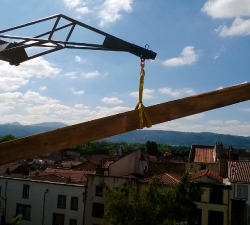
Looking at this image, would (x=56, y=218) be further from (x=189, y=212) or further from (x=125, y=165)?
(x=189, y=212)

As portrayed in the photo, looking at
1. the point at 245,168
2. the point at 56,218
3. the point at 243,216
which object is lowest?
the point at 56,218

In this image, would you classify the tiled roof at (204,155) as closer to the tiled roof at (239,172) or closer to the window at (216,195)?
the tiled roof at (239,172)

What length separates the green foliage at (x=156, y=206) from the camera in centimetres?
1591

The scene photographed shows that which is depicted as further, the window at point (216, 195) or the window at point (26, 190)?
the window at point (26, 190)

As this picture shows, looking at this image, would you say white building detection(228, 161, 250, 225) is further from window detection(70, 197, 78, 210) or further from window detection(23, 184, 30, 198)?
window detection(23, 184, 30, 198)

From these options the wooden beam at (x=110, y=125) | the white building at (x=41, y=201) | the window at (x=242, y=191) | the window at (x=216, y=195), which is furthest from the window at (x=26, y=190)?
the wooden beam at (x=110, y=125)

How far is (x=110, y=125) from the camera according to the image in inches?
113

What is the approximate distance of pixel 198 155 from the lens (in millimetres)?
44062

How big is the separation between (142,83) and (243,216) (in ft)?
74.3

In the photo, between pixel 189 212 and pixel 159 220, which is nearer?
pixel 159 220

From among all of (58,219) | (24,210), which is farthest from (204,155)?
(24,210)

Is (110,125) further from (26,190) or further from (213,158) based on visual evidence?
(213,158)

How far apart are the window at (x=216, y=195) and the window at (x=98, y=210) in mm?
8755

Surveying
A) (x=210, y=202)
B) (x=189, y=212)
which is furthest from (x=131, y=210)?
(x=210, y=202)
